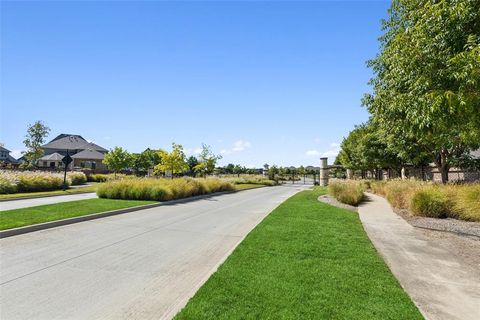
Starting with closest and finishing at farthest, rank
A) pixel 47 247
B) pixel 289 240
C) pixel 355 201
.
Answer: pixel 47 247 → pixel 289 240 → pixel 355 201

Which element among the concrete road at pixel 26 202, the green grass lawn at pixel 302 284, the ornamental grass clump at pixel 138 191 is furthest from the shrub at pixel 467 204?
the concrete road at pixel 26 202

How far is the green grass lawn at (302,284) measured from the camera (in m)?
3.73

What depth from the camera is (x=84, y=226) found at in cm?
928

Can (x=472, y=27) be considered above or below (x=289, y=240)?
above

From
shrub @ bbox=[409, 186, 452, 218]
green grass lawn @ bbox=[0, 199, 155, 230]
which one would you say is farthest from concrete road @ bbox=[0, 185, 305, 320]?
shrub @ bbox=[409, 186, 452, 218]

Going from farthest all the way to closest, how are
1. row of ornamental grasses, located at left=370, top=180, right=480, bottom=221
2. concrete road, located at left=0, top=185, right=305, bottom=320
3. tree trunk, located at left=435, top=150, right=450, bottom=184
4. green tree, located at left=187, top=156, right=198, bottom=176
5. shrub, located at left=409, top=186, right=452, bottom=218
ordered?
green tree, located at left=187, top=156, right=198, bottom=176 → tree trunk, located at left=435, top=150, right=450, bottom=184 → shrub, located at left=409, top=186, right=452, bottom=218 → row of ornamental grasses, located at left=370, top=180, right=480, bottom=221 → concrete road, located at left=0, top=185, right=305, bottom=320

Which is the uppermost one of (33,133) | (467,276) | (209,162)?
(33,133)

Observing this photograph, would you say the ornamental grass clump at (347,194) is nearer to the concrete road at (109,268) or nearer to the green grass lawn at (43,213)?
the concrete road at (109,268)

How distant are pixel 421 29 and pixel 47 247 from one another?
404 inches

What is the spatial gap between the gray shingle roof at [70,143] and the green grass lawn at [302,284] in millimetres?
71057

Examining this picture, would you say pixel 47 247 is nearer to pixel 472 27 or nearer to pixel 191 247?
pixel 191 247

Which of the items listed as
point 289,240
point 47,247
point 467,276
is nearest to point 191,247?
point 289,240

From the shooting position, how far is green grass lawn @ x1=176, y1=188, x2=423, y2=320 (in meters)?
3.73

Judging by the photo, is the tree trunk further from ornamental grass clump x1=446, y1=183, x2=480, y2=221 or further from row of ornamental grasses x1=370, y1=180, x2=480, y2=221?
ornamental grass clump x1=446, y1=183, x2=480, y2=221
